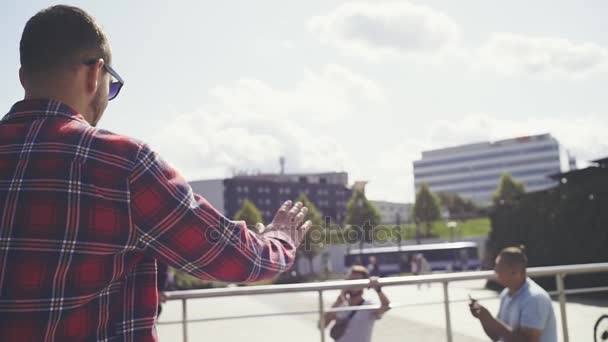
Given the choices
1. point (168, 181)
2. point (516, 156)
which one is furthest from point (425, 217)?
point (168, 181)

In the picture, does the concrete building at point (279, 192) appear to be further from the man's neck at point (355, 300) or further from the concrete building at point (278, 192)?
the man's neck at point (355, 300)

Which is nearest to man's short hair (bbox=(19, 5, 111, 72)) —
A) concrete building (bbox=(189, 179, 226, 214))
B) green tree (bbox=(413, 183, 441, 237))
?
concrete building (bbox=(189, 179, 226, 214))

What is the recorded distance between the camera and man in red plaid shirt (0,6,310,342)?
1.33 m

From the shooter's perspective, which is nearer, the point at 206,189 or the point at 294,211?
the point at 294,211

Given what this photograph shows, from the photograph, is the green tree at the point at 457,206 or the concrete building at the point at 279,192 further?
the concrete building at the point at 279,192

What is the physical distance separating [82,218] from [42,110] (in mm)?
319

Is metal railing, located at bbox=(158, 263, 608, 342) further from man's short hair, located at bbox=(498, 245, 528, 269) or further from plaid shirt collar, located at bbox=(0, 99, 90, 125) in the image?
plaid shirt collar, located at bbox=(0, 99, 90, 125)

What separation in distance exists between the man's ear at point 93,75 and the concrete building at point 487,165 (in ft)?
493

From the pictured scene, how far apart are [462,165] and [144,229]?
17140 centimetres

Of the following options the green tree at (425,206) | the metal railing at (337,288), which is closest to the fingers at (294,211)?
the metal railing at (337,288)

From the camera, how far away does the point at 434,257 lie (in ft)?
149

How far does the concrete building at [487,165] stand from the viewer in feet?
501

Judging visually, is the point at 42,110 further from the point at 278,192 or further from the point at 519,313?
the point at 278,192

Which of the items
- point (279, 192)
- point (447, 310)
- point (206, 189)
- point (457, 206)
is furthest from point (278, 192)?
point (447, 310)
